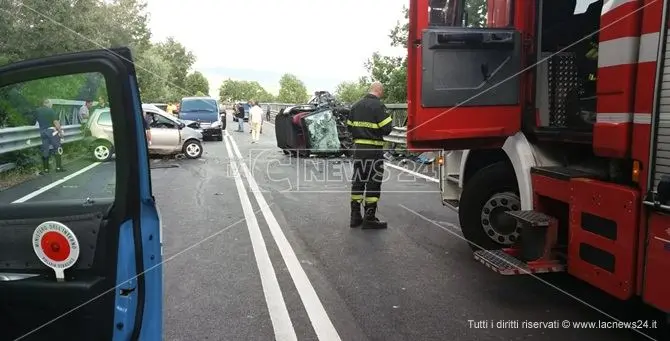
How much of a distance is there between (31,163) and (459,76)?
322cm

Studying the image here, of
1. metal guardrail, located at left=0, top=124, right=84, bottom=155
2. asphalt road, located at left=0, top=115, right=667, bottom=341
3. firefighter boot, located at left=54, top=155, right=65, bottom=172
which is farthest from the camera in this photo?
asphalt road, located at left=0, top=115, right=667, bottom=341

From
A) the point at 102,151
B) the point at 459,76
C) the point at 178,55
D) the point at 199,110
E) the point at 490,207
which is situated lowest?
the point at 490,207

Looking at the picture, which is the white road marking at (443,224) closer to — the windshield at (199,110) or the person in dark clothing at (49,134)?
the person in dark clothing at (49,134)

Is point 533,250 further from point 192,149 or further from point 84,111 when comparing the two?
point 192,149

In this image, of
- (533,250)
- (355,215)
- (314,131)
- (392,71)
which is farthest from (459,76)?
(392,71)

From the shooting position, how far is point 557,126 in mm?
4359

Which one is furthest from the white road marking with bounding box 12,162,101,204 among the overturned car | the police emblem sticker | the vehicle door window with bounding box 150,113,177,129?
the vehicle door window with bounding box 150,113,177,129

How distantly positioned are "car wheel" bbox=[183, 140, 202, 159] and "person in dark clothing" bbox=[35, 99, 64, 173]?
13697 mm

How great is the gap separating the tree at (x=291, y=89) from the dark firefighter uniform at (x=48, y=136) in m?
60.7

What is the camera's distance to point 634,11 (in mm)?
2953

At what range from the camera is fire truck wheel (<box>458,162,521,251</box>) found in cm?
486

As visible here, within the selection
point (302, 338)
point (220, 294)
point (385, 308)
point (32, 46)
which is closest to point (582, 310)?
point (385, 308)

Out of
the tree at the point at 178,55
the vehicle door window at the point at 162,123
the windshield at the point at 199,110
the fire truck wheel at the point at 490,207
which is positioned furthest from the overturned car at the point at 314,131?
the tree at the point at 178,55

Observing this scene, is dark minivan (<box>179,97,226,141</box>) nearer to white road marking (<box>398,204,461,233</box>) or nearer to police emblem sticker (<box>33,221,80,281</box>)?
white road marking (<box>398,204,461,233</box>)
